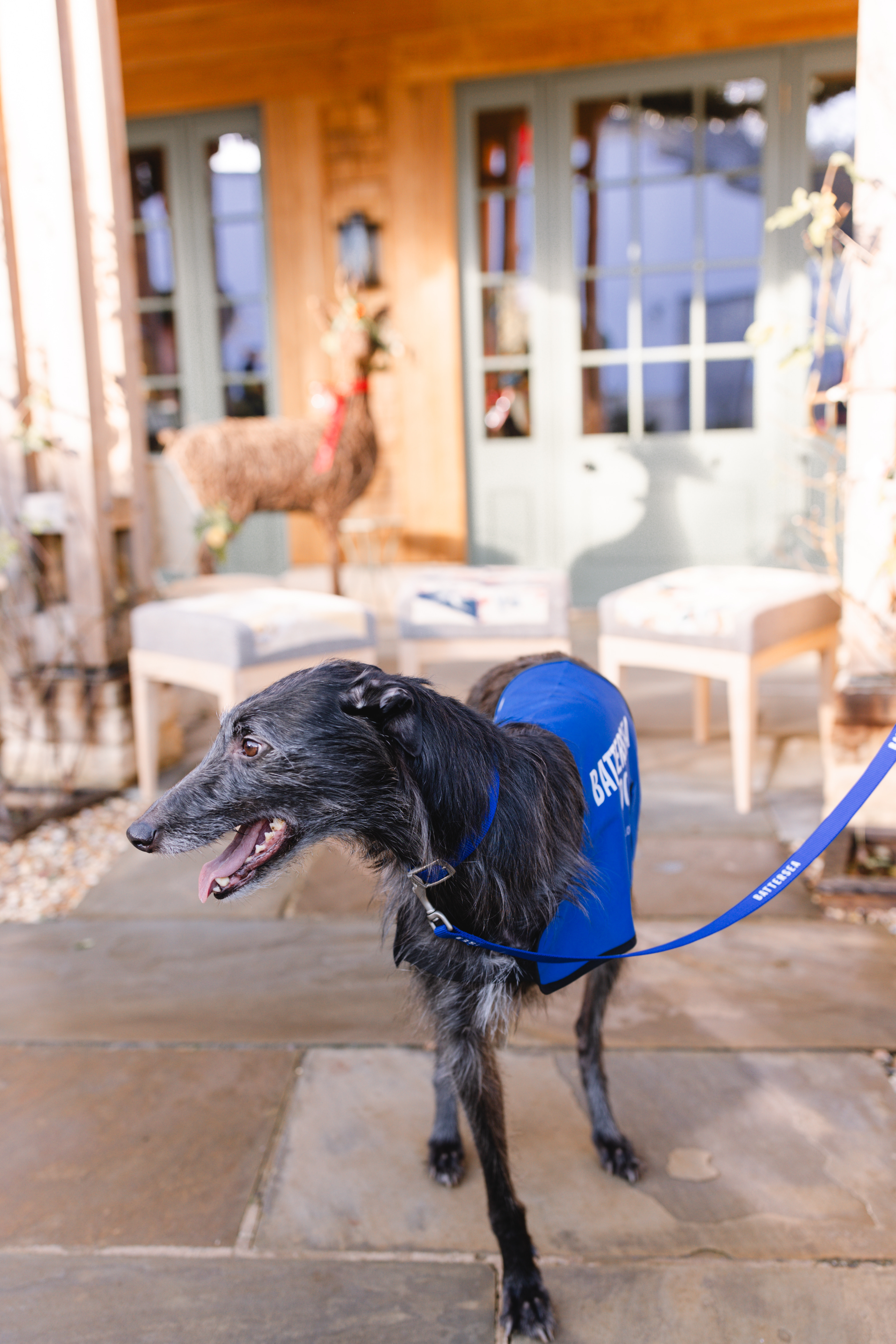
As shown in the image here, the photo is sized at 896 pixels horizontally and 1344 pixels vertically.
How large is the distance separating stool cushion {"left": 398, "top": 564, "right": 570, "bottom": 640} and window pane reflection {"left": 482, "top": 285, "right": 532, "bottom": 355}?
9.30 feet

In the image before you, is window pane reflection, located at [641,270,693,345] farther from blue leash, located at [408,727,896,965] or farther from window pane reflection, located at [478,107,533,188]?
blue leash, located at [408,727,896,965]

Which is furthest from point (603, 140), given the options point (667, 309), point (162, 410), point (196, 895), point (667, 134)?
point (196, 895)

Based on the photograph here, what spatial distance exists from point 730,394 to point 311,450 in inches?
96.7

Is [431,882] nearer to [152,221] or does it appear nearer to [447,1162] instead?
[447,1162]

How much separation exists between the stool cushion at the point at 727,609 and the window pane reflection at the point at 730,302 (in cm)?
270

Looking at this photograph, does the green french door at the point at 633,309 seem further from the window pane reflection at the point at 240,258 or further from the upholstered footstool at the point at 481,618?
the upholstered footstool at the point at 481,618

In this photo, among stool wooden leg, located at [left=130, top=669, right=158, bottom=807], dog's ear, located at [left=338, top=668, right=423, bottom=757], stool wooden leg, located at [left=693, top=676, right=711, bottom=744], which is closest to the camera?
dog's ear, located at [left=338, top=668, right=423, bottom=757]

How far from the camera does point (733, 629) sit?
9.46 feet

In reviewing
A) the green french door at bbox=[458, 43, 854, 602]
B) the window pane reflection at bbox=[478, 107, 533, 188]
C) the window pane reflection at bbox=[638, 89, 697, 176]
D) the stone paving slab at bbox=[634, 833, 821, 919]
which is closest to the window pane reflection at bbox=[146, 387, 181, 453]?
the green french door at bbox=[458, 43, 854, 602]

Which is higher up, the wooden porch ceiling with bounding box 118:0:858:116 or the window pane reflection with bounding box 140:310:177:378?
the wooden porch ceiling with bounding box 118:0:858:116

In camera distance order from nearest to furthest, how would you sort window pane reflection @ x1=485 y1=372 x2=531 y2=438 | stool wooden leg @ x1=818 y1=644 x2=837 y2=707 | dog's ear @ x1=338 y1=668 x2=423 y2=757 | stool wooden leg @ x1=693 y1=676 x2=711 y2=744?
dog's ear @ x1=338 y1=668 x2=423 y2=757 → stool wooden leg @ x1=818 y1=644 x2=837 y2=707 → stool wooden leg @ x1=693 y1=676 x2=711 y2=744 → window pane reflection @ x1=485 y1=372 x2=531 y2=438

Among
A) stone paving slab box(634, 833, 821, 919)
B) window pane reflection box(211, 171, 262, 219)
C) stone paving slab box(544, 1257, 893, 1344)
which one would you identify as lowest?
stone paving slab box(544, 1257, 893, 1344)

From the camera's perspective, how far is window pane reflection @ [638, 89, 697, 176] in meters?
5.32

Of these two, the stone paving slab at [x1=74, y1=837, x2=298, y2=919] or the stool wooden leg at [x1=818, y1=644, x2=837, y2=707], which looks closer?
the stone paving slab at [x1=74, y1=837, x2=298, y2=919]
